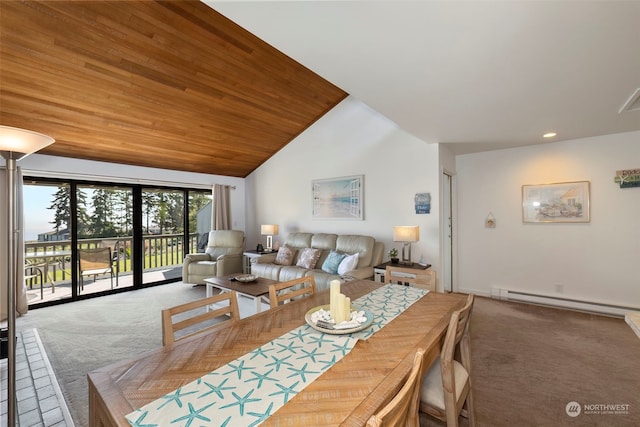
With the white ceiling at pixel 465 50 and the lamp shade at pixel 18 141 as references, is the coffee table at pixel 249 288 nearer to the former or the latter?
the lamp shade at pixel 18 141

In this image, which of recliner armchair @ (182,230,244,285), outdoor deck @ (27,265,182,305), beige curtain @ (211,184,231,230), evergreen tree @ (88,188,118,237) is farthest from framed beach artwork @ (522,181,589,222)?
evergreen tree @ (88,188,118,237)

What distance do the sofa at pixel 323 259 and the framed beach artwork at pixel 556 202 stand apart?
2.20 meters

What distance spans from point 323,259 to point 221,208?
2.80 m

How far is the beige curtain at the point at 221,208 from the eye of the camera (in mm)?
5832

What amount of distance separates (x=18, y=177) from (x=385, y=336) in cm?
501

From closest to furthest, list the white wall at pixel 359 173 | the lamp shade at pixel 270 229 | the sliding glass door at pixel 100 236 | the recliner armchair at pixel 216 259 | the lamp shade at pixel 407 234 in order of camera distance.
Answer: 1. the lamp shade at pixel 407 234
2. the white wall at pixel 359 173
3. the sliding glass door at pixel 100 236
4. the recliner armchair at pixel 216 259
5. the lamp shade at pixel 270 229

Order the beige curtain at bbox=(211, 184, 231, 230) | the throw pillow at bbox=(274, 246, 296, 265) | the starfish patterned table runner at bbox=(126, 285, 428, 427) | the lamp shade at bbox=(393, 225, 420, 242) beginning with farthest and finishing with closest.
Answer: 1. the beige curtain at bbox=(211, 184, 231, 230)
2. the throw pillow at bbox=(274, 246, 296, 265)
3. the lamp shade at bbox=(393, 225, 420, 242)
4. the starfish patterned table runner at bbox=(126, 285, 428, 427)

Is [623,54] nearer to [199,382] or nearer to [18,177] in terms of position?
[199,382]

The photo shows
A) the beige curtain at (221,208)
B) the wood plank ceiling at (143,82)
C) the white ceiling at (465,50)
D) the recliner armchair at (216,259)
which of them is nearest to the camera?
the white ceiling at (465,50)

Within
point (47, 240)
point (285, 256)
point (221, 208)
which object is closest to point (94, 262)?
point (47, 240)

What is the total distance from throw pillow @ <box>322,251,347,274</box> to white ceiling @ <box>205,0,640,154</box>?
217 centimetres

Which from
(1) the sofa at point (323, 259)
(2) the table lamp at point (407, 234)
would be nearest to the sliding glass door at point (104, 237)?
(1) the sofa at point (323, 259)

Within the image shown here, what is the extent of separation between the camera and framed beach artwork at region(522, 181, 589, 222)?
3.65 metres

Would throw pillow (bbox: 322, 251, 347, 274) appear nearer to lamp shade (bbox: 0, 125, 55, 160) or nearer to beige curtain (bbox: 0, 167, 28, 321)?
lamp shade (bbox: 0, 125, 55, 160)
